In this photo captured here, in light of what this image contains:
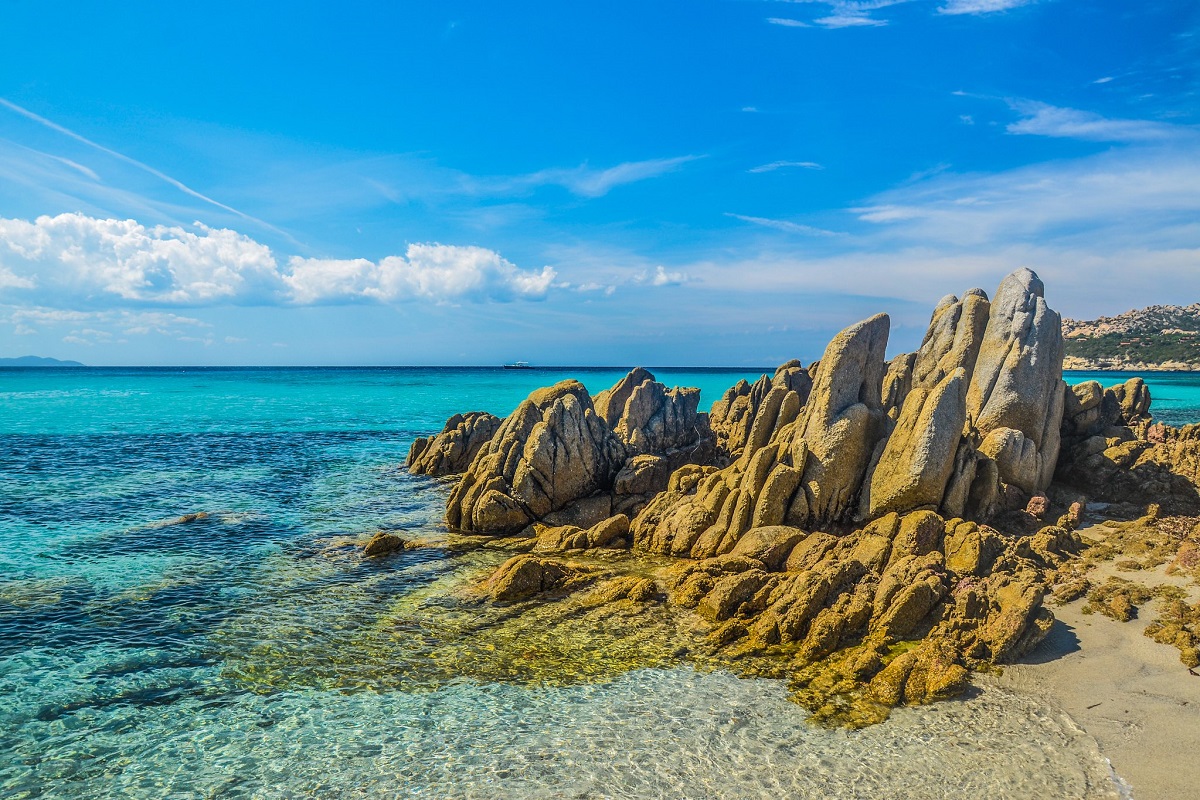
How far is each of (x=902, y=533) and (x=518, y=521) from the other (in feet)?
49.3

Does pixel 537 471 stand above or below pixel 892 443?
below

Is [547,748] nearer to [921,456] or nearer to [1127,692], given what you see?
[1127,692]

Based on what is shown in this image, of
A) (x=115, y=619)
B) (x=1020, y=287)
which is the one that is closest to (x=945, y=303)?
(x=1020, y=287)

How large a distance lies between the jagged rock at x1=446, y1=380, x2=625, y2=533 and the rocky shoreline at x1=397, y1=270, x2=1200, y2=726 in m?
0.10

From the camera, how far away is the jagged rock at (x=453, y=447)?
4166cm

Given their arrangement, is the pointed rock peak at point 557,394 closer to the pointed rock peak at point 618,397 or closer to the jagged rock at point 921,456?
the pointed rock peak at point 618,397

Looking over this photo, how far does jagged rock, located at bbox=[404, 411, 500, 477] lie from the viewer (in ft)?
137

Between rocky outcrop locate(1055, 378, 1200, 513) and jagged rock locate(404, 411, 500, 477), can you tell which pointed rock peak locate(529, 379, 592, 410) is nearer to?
jagged rock locate(404, 411, 500, 477)

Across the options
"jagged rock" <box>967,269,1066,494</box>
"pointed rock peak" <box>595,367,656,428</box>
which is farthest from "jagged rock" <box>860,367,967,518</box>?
"pointed rock peak" <box>595,367,656,428</box>

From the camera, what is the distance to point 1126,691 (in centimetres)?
1405

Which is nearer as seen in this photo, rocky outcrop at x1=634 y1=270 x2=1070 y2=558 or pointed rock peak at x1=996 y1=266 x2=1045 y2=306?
rocky outcrop at x1=634 y1=270 x2=1070 y2=558

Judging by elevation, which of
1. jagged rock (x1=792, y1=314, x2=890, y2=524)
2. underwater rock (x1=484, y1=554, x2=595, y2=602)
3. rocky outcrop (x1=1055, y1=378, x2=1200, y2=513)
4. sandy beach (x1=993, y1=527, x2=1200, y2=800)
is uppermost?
jagged rock (x1=792, y1=314, x2=890, y2=524)

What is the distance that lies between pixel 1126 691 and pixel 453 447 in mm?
34829

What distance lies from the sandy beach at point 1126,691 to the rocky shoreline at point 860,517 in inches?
24.8
